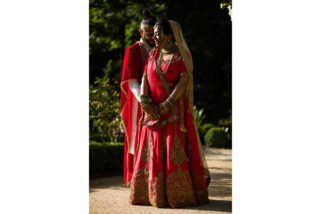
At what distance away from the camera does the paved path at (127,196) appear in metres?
5.75

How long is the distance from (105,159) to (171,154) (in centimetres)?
398

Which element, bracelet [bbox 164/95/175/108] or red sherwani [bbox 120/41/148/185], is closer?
bracelet [bbox 164/95/175/108]

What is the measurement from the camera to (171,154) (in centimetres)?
584

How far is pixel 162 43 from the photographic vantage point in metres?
5.98

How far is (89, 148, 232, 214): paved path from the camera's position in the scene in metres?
5.75

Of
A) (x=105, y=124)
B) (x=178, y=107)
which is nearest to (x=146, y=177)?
(x=178, y=107)

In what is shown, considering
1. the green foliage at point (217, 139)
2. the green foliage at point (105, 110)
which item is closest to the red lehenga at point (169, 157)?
the green foliage at point (105, 110)

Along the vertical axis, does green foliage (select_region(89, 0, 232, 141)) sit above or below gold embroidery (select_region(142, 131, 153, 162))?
above

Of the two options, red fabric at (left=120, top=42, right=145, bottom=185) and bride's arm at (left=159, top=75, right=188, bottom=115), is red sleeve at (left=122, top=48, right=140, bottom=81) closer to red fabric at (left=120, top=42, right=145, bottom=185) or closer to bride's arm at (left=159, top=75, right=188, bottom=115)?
red fabric at (left=120, top=42, right=145, bottom=185)

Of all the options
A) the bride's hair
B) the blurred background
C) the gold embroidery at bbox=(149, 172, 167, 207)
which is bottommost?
the gold embroidery at bbox=(149, 172, 167, 207)

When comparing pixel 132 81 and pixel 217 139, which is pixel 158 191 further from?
pixel 217 139

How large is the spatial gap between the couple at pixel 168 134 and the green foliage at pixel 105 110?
5.49 meters

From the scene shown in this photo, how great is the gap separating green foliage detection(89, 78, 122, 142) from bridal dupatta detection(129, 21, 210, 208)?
5487mm

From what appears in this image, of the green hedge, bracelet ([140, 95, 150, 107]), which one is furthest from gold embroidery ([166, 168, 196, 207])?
the green hedge
